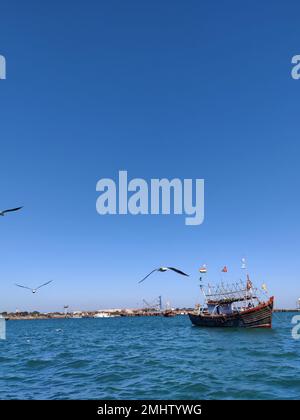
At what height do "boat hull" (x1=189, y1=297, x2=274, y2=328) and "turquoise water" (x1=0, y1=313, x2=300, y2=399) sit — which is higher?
"turquoise water" (x1=0, y1=313, x2=300, y2=399)

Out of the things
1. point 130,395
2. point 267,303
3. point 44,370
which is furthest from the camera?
point 267,303

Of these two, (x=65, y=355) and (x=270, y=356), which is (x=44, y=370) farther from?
(x=270, y=356)

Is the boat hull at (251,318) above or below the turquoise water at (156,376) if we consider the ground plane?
below

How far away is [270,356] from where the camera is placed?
26.9 meters

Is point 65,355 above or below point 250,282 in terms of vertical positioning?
below

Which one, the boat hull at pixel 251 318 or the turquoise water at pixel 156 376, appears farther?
the boat hull at pixel 251 318

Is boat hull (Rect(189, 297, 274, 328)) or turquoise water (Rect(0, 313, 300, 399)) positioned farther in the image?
boat hull (Rect(189, 297, 274, 328))

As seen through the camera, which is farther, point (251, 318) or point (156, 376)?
point (251, 318)

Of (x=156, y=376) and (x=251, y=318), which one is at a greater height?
(x=156, y=376)

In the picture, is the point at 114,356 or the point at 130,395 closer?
the point at 130,395
